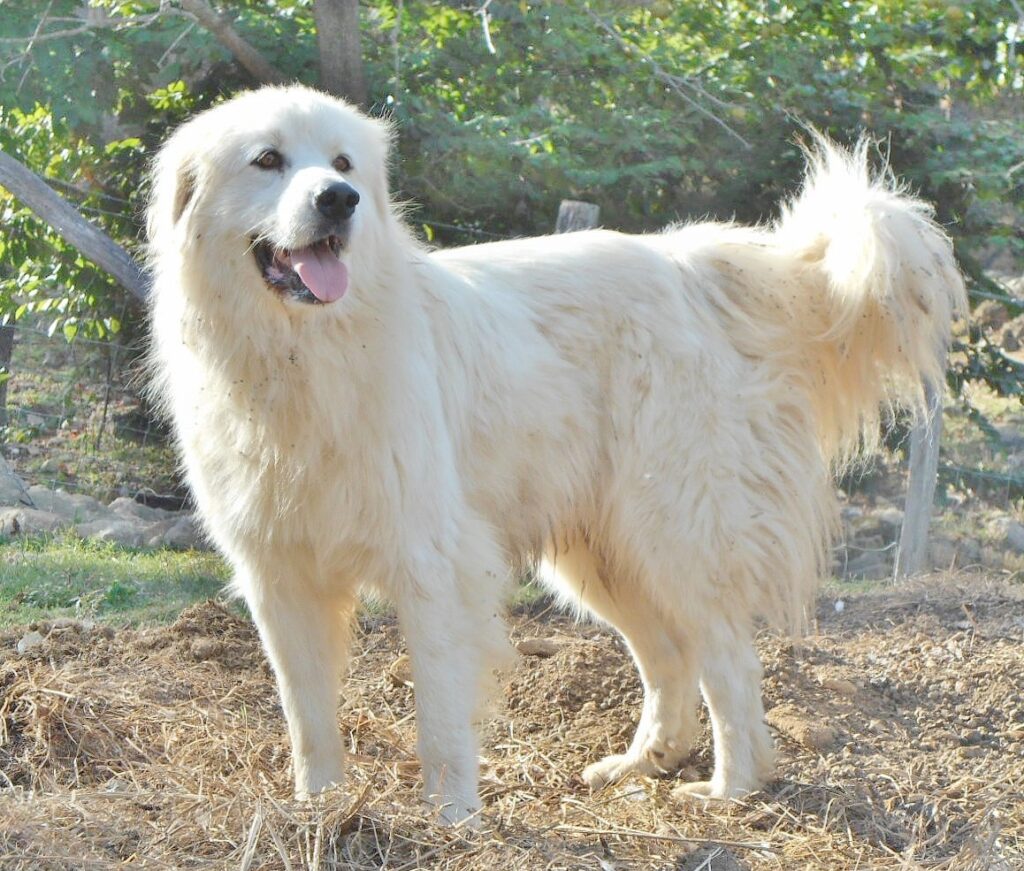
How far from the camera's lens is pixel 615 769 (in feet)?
14.3

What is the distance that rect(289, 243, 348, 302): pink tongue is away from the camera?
337cm

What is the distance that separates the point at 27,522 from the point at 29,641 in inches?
89.2

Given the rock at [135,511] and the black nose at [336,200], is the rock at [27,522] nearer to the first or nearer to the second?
the rock at [135,511]

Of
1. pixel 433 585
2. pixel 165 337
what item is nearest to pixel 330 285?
pixel 165 337

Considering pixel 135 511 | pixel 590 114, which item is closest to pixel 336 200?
pixel 590 114

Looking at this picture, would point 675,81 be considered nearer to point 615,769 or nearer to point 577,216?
point 577,216

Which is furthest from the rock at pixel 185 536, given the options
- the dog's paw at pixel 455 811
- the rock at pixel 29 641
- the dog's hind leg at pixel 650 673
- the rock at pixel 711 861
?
the rock at pixel 711 861

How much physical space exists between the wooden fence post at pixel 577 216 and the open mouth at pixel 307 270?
Result: 3.18 meters

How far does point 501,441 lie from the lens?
398 centimetres

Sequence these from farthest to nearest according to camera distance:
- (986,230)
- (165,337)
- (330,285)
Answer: (986,230) < (165,337) < (330,285)

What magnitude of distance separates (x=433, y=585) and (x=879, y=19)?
561cm

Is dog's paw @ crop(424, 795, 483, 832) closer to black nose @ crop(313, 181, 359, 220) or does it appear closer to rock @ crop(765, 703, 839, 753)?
rock @ crop(765, 703, 839, 753)

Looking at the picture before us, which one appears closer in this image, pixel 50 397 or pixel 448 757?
pixel 448 757

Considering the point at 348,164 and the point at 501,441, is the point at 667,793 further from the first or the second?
the point at 348,164
